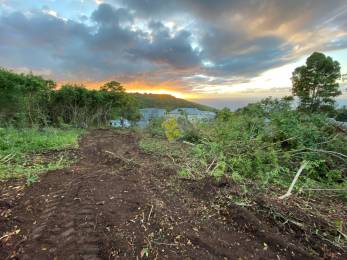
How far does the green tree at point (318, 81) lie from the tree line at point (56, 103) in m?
12.5

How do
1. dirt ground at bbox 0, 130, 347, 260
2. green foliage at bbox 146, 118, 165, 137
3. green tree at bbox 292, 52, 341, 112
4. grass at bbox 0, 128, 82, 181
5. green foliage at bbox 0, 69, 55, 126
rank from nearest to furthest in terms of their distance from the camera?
1. dirt ground at bbox 0, 130, 347, 260
2. grass at bbox 0, 128, 82, 181
3. green foliage at bbox 0, 69, 55, 126
4. green foliage at bbox 146, 118, 165, 137
5. green tree at bbox 292, 52, 341, 112

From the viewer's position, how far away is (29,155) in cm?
497

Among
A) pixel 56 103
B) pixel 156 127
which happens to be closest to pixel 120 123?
pixel 56 103

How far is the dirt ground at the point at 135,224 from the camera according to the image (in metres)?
2.04

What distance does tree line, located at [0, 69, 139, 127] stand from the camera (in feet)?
27.4

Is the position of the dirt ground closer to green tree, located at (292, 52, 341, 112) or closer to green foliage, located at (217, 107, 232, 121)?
green foliage, located at (217, 107, 232, 121)

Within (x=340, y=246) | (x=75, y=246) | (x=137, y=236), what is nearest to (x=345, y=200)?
(x=340, y=246)

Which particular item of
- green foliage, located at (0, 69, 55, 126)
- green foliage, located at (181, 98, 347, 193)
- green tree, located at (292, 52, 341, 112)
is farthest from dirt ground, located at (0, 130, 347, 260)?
green tree, located at (292, 52, 341, 112)

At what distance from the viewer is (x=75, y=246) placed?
79.4 inches

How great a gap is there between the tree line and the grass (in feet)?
7.22

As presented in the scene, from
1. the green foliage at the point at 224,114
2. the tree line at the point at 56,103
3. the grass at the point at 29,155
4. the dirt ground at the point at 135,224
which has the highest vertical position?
the tree line at the point at 56,103

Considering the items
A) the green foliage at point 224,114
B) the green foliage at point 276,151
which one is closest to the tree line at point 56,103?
the green foliage at point 224,114

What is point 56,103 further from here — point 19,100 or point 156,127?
point 156,127

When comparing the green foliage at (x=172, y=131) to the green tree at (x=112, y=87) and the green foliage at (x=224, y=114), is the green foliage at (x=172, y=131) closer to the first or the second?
the green foliage at (x=224, y=114)
